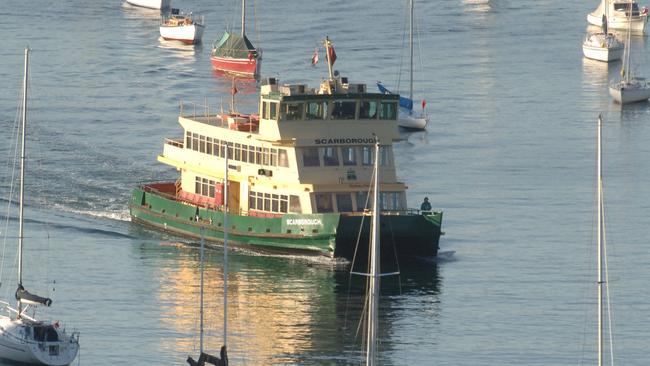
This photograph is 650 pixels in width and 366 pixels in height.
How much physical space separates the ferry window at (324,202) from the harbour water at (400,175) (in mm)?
2574

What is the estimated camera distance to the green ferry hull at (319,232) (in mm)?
93312

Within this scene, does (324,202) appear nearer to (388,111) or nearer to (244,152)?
(388,111)

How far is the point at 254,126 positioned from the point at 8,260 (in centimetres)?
1298

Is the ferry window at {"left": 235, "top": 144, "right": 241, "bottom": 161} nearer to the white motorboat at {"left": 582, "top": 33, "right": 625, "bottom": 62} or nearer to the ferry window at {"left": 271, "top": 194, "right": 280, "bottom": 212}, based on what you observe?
the ferry window at {"left": 271, "top": 194, "right": 280, "bottom": 212}

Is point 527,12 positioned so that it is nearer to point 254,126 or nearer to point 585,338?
point 254,126

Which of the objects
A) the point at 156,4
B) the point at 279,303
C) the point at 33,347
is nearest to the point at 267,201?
the point at 279,303

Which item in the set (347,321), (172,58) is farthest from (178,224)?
(172,58)

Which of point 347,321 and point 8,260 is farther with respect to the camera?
point 8,260

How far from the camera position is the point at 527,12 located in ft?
631

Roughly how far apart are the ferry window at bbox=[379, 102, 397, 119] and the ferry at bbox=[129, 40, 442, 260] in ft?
0.14

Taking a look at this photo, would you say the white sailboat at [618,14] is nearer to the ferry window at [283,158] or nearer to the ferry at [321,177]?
the ferry at [321,177]

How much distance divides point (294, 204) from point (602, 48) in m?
75.1

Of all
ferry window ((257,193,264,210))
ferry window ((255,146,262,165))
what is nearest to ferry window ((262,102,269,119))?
ferry window ((255,146,262,165))

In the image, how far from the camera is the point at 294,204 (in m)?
95.8
